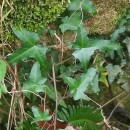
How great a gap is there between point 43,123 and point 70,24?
460 mm

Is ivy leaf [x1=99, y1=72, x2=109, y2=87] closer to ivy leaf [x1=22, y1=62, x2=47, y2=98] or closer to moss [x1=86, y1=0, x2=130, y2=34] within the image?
moss [x1=86, y1=0, x2=130, y2=34]

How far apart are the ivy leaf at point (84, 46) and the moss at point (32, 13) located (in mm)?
142

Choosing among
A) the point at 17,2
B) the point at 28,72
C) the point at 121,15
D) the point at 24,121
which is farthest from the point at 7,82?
the point at 121,15

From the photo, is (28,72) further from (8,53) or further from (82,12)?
(82,12)

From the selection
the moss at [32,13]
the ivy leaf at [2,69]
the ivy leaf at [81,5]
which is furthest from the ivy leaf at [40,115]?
the ivy leaf at [81,5]

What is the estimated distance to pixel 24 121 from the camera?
152 cm

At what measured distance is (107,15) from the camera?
5.58 ft

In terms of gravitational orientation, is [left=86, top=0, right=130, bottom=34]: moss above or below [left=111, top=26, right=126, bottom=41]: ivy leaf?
above

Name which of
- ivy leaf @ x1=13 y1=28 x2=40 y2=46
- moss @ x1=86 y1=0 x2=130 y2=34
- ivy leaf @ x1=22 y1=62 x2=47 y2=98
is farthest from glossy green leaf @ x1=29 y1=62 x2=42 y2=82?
moss @ x1=86 y1=0 x2=130 y2=34

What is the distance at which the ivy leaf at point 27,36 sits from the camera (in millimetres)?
1518

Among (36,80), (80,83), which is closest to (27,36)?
(36,80)

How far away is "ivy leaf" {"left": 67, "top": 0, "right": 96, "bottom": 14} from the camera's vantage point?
1585 millimetres

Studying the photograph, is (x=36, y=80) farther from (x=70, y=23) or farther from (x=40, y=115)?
(x=70, y=23)

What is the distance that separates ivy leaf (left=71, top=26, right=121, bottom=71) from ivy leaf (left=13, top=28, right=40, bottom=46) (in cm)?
16
